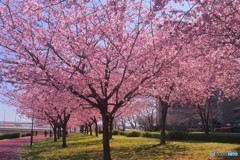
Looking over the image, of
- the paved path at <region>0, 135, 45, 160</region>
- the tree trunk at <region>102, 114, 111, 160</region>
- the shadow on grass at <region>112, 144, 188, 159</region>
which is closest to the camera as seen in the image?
the tree trunk at <region>102, 114, 111, 160</region>

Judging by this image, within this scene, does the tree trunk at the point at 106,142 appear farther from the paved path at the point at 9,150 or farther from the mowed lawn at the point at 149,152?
the paved path at the point at 9,150

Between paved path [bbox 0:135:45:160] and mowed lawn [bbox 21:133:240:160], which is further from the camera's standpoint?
paved path [bbox 0:135:45:160]

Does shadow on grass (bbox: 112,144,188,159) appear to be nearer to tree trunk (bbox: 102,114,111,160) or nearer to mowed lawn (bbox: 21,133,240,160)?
mowed lawn (bbox: 21,133,240,160)

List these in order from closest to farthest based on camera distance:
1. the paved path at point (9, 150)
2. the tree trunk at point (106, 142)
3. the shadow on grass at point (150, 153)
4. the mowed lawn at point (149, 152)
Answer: the tree trunk at point (106, 142), the mowed lawn at point (149, 152), the shadow on grass at point (150, 153), the paved path at point (9, 150)

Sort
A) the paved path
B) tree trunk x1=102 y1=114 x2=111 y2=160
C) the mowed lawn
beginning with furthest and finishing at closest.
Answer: the paved path, the mowed lawn, tree trunk x1=102 y1=114 x2=111 y2=160

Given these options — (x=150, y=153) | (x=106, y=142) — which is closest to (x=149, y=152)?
(x=150, y=153)

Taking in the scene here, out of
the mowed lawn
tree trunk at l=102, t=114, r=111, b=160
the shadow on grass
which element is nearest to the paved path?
the mowed lawn

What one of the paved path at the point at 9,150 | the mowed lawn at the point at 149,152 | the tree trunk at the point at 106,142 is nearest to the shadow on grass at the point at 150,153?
the mowed lawn at the point at 149,152

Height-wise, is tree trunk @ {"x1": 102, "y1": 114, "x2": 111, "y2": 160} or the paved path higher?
tree trunk @ {"x1": 102, "y1": 114, "x2": 111, "y2": 160}

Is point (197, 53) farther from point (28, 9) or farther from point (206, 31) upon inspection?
point (28, 9)

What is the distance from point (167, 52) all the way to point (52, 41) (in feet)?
15.1

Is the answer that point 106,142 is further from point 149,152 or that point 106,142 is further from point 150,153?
point 149,152

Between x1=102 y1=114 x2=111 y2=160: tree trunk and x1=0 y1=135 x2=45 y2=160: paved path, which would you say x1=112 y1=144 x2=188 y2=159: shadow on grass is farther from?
x1=0 y1=135 x2=45 y2=160: paved path

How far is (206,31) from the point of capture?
8.84m
